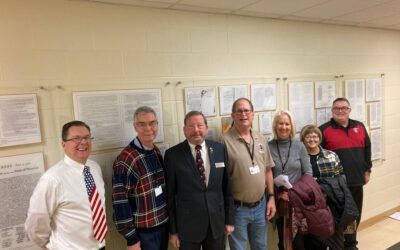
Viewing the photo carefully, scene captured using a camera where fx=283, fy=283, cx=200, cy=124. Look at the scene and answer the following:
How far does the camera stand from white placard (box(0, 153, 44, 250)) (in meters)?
1.79

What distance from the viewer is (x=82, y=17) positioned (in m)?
2.01

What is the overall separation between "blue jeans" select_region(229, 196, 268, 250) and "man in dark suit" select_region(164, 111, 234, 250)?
0.22 meters

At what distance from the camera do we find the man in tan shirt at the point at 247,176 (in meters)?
2.24

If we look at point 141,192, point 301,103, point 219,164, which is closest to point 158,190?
point 141,192

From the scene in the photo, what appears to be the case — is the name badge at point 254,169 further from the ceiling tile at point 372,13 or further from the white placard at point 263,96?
the ceiling tile at point 372,13

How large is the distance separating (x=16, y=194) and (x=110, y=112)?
2.64ft

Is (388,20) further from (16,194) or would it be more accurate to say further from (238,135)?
(16,194)

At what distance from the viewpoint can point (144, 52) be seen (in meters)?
2.25

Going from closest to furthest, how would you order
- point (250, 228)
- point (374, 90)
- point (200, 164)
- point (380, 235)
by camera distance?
point (200, 164) < point (250, 228) < point (380, 235) < point (374, 90)

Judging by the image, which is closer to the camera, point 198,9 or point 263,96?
point 198,9

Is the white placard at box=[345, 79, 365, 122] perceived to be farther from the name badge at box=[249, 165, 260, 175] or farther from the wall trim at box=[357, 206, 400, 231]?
the name badge at box=[249, 165, 260, 175]

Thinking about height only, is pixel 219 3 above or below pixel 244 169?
above

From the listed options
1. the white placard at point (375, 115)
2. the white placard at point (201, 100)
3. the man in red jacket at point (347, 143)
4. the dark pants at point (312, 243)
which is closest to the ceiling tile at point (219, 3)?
the white placard at point (201, 100)

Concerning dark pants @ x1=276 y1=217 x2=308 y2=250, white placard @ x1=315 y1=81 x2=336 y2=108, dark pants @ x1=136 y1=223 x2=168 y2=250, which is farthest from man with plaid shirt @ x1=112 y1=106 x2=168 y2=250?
white placard @ x1=315 y1=81 x2=336 y2=108
